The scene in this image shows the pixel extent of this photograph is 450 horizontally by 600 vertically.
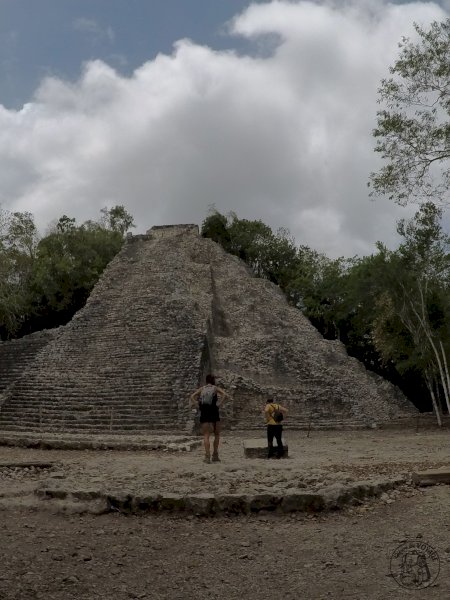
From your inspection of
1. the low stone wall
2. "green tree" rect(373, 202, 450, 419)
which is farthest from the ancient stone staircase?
the low stone wall

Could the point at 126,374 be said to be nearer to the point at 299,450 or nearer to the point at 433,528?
the point at 299,450

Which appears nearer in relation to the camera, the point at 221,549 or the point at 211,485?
the point at 221,549

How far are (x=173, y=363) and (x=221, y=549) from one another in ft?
58.2

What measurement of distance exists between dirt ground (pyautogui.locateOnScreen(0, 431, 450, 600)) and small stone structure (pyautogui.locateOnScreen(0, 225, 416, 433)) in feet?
42.3

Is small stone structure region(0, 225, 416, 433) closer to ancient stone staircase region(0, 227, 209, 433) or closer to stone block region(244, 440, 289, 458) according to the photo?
ancient stone staircase region(0, 227, 209, 433)

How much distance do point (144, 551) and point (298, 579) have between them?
1353 mm

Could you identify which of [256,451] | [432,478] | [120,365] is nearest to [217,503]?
[432,478]

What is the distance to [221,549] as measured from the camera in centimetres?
526

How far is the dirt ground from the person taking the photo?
432 centimetres

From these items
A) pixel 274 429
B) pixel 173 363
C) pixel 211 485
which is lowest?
pixel 211 485

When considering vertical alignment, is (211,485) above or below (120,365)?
below

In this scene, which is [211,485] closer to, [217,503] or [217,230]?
[217,503]

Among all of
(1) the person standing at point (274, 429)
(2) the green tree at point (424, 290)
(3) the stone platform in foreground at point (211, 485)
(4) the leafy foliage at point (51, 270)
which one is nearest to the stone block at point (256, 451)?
(1) the person standing at point (274, 429)

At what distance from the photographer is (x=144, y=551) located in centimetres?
514
